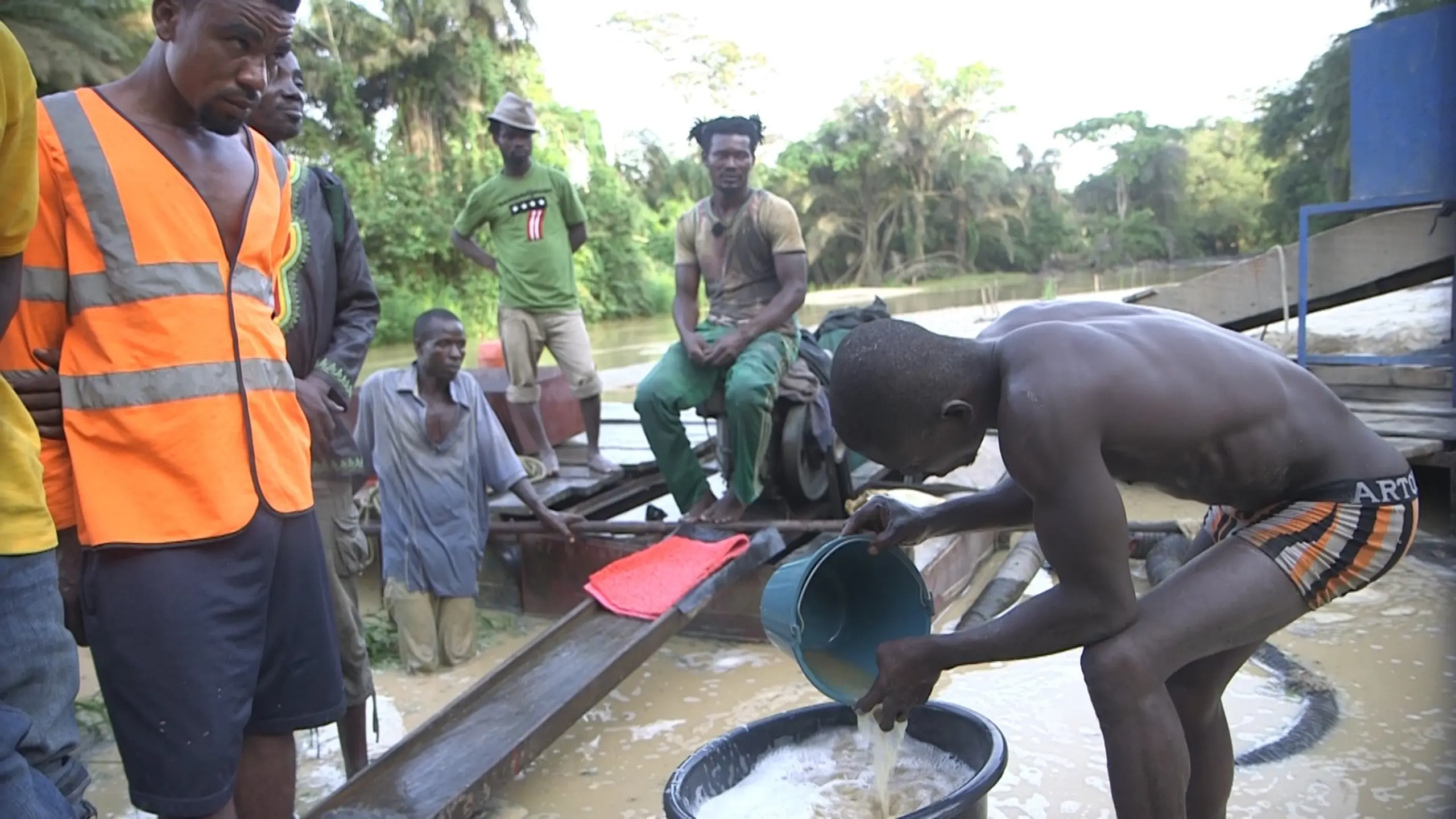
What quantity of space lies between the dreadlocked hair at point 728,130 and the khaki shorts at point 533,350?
1475 millimetres

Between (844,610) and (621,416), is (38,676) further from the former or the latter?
(621,416)

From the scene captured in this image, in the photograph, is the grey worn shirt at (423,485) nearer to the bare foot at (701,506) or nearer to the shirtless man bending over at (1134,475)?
the bare foot at (701,506)

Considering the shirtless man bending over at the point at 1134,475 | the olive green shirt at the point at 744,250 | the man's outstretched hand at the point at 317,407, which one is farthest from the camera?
the olive green shirt at the point at 744,250

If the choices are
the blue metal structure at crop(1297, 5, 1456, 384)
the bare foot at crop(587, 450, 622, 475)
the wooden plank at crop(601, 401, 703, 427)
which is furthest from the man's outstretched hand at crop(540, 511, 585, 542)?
the blue metal structure at crop(1297, 5, 1456, 384)

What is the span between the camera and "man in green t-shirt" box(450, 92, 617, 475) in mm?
5855

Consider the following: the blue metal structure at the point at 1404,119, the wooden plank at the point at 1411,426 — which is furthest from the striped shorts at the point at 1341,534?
the blue metal structure at the point at 1404,119

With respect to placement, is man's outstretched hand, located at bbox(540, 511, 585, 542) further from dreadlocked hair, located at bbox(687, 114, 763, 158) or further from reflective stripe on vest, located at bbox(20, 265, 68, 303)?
reflective stripe on vest, located at bbox(20, 265, 68, 303)

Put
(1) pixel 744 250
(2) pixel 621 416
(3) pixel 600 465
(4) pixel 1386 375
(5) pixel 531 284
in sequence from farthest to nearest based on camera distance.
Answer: (2) pixel 621 416, (4) pixel 1386 375, (5) pixel 531 284, (3) pixel 600 465, (1) pixel 744 250

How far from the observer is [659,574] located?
3967 mm

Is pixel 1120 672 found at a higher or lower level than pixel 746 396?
lower

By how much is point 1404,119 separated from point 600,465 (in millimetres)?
4908

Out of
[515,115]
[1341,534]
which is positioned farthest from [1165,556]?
[515,115]

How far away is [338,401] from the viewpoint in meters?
2.66

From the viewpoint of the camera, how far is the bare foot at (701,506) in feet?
15.3
